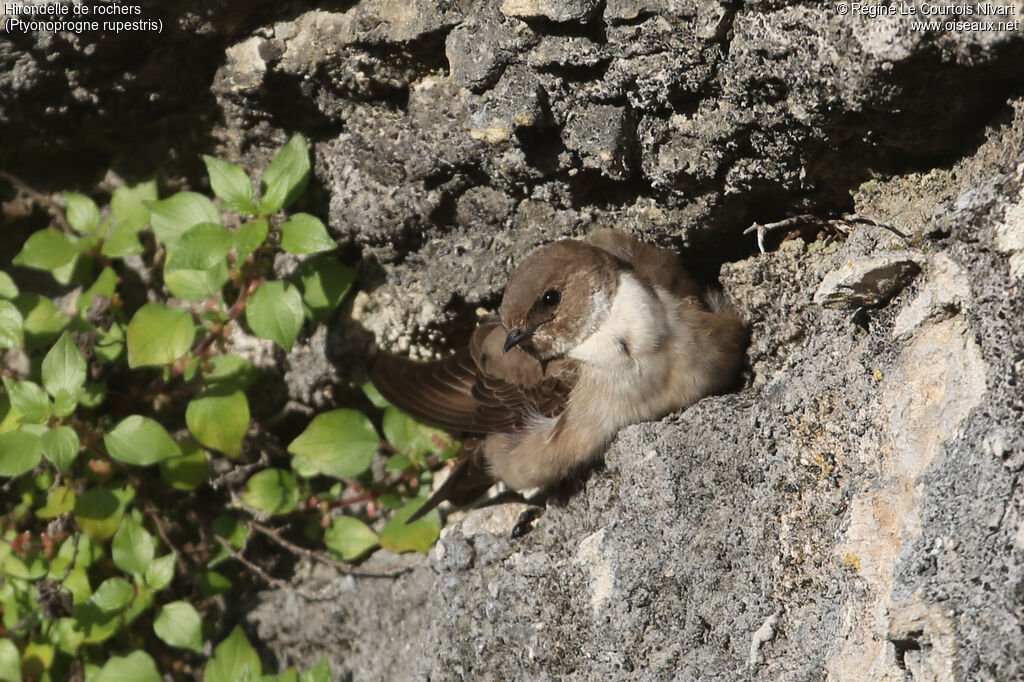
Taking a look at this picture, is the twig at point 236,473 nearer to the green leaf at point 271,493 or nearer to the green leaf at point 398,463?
the green leaf at point 271,493

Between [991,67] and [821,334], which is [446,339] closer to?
[821,334]

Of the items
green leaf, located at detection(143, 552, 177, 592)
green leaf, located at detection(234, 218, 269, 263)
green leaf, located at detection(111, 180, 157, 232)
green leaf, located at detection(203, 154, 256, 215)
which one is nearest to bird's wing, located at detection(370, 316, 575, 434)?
green leaf, located at detection(234, 218, 269, 263)

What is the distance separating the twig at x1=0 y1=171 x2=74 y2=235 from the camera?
11.7ft

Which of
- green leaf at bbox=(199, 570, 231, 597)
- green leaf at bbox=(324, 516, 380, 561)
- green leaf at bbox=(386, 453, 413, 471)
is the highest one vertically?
green leaf at bbox=(386, 453, 413, 471)

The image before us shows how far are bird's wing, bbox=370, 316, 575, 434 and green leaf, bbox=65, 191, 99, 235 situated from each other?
1.15 meters

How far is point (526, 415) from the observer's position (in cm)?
318

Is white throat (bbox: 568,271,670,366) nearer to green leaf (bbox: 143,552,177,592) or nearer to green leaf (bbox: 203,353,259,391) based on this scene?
green leaf (bbox: 203,353,259,391)

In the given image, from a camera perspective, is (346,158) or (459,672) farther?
(346,158)

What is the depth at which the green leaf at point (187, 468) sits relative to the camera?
3332mm

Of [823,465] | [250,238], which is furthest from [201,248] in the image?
A: [823,465]

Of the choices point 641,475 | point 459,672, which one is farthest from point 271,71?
point 459,672

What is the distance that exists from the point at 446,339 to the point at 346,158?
729mm

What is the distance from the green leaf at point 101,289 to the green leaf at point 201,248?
1.83 feet

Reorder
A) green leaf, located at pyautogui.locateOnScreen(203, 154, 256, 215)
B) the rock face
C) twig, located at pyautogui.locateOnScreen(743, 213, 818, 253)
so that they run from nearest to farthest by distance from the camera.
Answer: the rock face, twig, located at pyautogui.locateOnScreen(743, 213, 818, 253), green leaf, located at pyautogui.locateOnScreen(203, 154, 256, 215)
